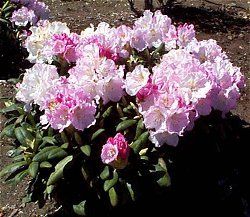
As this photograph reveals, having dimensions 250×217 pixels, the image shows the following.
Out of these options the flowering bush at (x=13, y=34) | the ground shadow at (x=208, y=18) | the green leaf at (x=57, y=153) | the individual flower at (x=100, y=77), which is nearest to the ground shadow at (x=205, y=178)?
the green leaf at (x=57, y=153)

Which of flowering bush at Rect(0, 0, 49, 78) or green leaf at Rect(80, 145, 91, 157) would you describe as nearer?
green leaf at Rect(80, 145, 91, 157)

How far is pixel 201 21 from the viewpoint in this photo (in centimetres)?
705

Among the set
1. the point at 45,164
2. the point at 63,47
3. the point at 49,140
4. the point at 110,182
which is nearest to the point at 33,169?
the point at 45,164

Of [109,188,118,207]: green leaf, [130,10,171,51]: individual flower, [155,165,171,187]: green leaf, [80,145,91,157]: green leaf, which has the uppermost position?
[130,10,171,51]: individual flower

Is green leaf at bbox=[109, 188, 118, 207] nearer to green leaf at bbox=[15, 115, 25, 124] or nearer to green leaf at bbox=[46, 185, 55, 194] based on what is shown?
green leaf at bbox=[46, 185, 55, 194]

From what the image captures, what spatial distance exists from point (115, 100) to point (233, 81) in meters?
0.61

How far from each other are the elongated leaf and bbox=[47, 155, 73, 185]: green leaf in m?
0.08

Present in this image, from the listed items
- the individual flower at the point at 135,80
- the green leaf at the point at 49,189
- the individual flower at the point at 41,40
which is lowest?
the green leaf at the point at 49,189

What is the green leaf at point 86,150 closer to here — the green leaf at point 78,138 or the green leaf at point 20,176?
the green leaf at point 78,138

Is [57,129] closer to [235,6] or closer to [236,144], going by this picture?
[236,144]

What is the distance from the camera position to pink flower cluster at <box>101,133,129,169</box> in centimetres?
250

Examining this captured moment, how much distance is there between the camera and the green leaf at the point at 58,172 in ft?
8.62

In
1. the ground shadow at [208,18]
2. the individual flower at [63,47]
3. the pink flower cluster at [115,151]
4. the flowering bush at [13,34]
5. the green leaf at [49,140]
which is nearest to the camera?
the pink flower cluster at [115,151]

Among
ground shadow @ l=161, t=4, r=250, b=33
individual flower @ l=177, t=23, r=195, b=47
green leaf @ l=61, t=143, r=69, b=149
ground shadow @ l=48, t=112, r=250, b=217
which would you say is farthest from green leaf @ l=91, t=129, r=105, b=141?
ground shadow @ l=161, t=4, r=250, b=33
